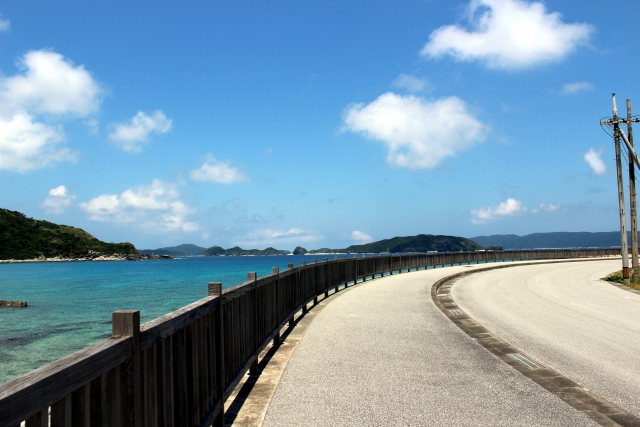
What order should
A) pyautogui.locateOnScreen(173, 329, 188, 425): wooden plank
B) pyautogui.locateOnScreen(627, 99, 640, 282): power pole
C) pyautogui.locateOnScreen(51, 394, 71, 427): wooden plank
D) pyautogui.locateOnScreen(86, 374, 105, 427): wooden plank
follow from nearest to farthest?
pyautogui.locateOnScreen(51, 394, 71, 427): wooden plank, pyautogui.locateOnScreen(86, 374, 105, 427): wooden plank, pyautogui.locateOnScreen(173, 329, 188, 425): wooden plank, pyautogui.locateOnScreen(627, 99, 640, 282): power pole

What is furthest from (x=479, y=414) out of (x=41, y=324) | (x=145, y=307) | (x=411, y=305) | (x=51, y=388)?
(x=145, y=307)

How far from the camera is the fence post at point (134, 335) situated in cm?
314

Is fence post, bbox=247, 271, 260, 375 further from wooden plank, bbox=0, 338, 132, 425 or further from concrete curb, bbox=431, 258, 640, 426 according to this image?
wooden plank, bbox=0, 338, 132, 425

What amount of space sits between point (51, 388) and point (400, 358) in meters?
6.45

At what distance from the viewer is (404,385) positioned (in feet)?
21.3

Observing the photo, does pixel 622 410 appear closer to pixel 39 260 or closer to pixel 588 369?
pixel 588 369

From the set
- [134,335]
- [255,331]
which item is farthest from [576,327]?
[134,335]

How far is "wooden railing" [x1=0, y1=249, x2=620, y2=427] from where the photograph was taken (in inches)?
91.2

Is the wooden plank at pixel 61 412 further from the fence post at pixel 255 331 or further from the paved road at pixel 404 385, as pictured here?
the fence post at pixel 255 331

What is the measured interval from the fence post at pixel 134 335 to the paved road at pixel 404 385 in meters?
2.29

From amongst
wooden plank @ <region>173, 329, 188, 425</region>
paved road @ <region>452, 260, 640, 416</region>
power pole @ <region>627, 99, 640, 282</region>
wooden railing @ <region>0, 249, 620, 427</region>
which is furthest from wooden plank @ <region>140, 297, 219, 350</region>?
power pole @ <region>627, 99, 640, 282</region>

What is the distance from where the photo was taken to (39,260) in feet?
609

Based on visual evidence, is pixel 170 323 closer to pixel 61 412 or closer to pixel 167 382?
pixel 167 382

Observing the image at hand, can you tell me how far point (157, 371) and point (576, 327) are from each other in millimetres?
10423
